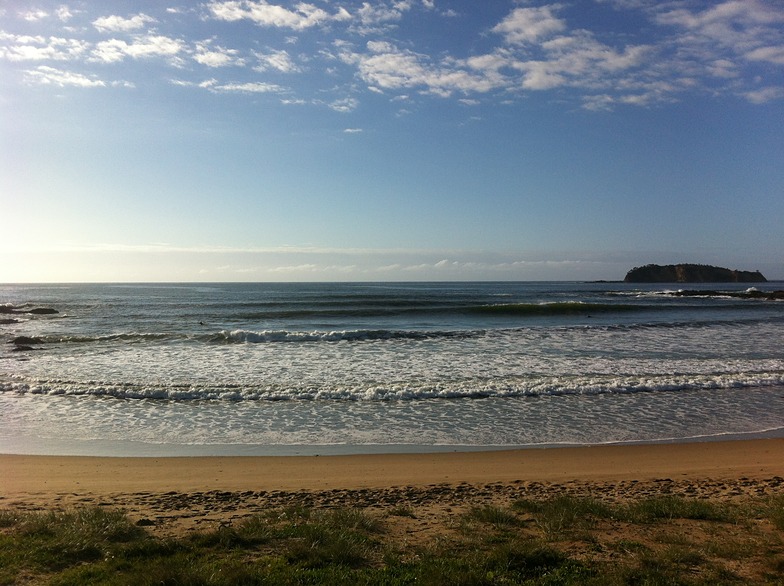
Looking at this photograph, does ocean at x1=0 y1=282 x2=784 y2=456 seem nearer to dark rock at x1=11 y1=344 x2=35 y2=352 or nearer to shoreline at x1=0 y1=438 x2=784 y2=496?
dark rock at x1=11 y1=344 x2=35 y2=352

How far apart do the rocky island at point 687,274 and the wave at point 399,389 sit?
531ft

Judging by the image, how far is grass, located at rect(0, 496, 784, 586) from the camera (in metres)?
4.24

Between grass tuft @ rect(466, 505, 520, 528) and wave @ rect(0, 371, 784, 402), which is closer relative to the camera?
grass tuft @ rect(466, 505, 520, 528)

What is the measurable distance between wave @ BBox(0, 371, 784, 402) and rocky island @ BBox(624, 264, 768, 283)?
161818mm

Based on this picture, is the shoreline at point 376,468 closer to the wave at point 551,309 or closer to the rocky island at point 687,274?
the wave at point 551,309

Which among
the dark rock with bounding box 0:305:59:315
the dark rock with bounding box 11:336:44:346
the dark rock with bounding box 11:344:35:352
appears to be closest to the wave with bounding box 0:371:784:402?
the dark rock with bounding box 11:344:35:352

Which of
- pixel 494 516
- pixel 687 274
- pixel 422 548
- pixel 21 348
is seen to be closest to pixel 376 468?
pixel 494 516

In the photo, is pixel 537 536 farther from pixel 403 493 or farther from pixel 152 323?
pixel 152 323

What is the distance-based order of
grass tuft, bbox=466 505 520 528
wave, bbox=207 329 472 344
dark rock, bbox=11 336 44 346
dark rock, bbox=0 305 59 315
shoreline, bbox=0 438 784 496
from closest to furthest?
grass tuft, bbox=466 505 520 528
shoreline, bbox=0 438 784 496
dark rock, bbox=11 336 44 346
wave, bbox=207 329 472 344
dark rock, bbox=0 305 59 315

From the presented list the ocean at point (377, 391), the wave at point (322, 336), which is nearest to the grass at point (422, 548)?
the ocean at point (377, 391)

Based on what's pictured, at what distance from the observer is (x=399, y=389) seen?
Answer: 13727 millimetres

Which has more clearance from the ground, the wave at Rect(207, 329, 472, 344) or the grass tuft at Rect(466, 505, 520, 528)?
the grass tuft at Rect(466, 505, 520, 528)

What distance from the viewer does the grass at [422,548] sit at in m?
4.24

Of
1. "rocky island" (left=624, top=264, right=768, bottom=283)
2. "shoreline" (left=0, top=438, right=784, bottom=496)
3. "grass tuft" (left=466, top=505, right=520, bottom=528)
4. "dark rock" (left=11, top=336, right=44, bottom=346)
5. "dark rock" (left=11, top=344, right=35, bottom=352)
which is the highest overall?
"rocky island" (left=624, top=264, right=768, bottom=283)
